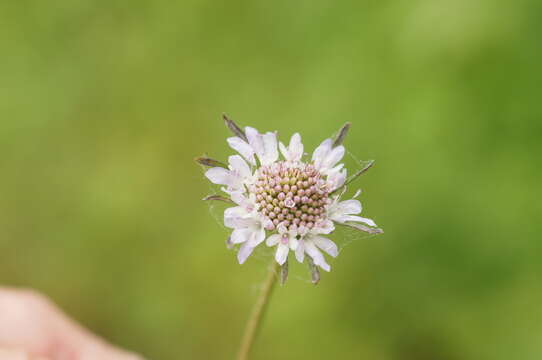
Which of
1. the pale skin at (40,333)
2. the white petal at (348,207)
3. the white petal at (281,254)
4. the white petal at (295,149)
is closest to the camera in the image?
the white petal at (281,254)

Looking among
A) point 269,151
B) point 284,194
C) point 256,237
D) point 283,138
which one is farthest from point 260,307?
point 283,138

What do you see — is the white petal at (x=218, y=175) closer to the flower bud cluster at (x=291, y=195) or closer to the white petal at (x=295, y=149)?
the flower bud cluster at (x=291, y=195)

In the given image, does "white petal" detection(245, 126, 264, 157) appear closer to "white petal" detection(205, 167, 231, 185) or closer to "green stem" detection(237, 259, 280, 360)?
"white petal" detection(205, 167, 231, 185)

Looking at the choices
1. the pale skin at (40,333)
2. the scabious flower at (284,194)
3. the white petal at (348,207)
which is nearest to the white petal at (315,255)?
the scabious flower at (284,194)

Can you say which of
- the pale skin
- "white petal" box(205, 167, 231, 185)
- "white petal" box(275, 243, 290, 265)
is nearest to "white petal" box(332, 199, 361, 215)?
"white petal" box(275, 243, 290, 265)

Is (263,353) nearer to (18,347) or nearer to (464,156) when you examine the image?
(18,347)

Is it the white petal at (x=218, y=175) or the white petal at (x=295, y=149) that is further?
the white petal at (x=295, y=149)

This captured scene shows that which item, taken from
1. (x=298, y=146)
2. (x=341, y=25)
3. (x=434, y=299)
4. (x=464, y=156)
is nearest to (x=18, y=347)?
(x=298, y=146)

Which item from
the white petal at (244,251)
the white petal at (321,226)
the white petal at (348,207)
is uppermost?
the white petal at (348,207)
